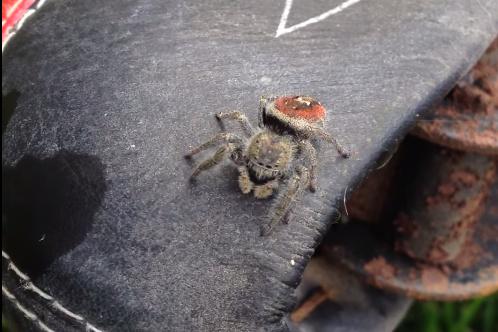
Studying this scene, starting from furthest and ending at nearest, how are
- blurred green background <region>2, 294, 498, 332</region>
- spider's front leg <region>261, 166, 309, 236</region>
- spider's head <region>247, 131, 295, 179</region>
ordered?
blurred green background <region>2, 294, 498, 332</region> < spider's head <region>247, 131, 295, 179</region> < spider's front leg <region>261, 166, 309, 236</region>

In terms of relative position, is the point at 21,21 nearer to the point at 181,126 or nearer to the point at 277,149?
the point at 181,126

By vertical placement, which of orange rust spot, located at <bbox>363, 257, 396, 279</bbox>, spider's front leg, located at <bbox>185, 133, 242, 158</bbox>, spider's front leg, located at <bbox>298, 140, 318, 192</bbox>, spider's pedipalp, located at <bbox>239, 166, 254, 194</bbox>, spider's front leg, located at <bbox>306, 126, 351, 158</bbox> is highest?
spider's front leg, located at <bbox>185, 133, 242, 158</bbox>

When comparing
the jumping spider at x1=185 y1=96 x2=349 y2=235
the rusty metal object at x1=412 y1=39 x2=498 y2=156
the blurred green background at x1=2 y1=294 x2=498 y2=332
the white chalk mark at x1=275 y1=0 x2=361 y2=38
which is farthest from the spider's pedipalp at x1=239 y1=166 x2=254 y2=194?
the blurred green background at x1=2 y1=294 x2=498 y2=332

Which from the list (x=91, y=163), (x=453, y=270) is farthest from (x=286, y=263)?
(x=453, y=270)

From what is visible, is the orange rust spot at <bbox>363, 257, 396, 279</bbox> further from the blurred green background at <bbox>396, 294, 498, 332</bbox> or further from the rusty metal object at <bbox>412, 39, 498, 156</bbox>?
the blurred green background at <bbox>396, 294, 498, 332</bbox>

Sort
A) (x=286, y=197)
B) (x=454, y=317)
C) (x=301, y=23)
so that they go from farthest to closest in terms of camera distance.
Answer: (x=454, y=317) < (x=301, y=23) < (x=286, y=197)

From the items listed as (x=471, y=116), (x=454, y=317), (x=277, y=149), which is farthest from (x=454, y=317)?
(x=277, y=149)

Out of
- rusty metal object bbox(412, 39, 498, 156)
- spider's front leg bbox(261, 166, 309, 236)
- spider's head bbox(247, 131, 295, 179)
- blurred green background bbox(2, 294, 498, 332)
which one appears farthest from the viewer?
blurred green background bbox(2, 294, 498, 332)
